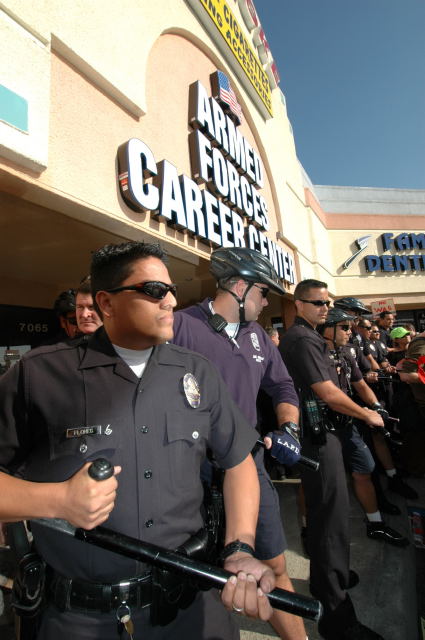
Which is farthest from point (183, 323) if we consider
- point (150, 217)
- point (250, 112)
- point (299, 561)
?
point (250, 112)

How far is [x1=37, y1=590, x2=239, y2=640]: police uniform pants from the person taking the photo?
112cm

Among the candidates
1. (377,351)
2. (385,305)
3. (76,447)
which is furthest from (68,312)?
(385,305)

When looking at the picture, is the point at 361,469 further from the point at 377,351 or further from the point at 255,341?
the point at 377,351

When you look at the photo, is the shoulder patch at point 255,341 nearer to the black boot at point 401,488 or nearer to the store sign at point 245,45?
the black boot at point 401,488

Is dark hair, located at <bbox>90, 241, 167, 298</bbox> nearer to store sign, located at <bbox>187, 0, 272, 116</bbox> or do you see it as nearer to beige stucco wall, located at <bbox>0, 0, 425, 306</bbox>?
beige stucco wall, located at <bbox>0, 0, 425, 306</bbox>

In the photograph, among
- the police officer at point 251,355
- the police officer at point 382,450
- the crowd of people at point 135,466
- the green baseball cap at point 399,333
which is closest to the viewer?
the crowd of people at point 135,466

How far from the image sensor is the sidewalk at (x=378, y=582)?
2.31 m

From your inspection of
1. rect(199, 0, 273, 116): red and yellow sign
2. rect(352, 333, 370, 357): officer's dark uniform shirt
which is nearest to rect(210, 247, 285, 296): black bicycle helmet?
rect(352, 333, 370, 357): officer's dark uniform shirt

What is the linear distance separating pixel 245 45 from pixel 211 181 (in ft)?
16.2

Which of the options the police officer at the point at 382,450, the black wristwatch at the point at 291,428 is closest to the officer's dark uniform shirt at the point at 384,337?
the police officer at the point at 382,450

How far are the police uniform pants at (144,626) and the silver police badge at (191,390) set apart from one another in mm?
731

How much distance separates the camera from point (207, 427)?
142 centimetres

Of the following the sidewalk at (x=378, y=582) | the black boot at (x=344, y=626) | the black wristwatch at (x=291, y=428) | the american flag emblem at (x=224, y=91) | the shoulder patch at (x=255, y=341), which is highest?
the american flag emblem at (x=224, y=91)

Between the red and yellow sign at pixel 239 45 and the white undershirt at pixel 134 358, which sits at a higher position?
the red and yellow sign at pixel 239 45
